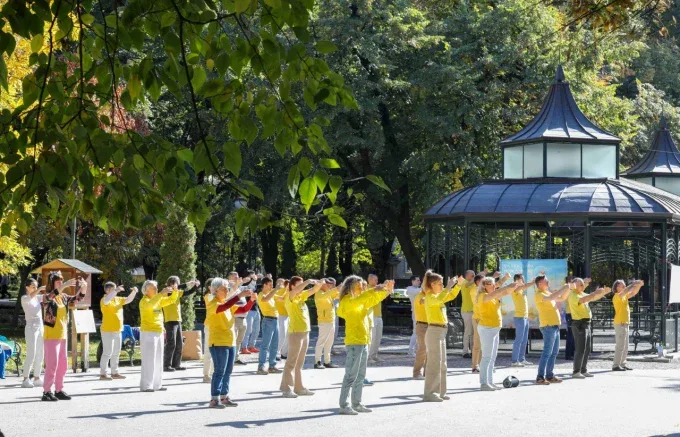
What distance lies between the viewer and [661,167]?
3459cm

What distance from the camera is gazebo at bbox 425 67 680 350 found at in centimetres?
2388

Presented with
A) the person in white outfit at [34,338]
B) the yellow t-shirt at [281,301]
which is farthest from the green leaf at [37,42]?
the yellow t-shirt at [281,301]

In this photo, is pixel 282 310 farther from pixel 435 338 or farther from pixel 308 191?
pixel 308 191

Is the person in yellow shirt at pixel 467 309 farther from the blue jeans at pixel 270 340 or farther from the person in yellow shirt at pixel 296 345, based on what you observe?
the person in yellow shirt at pixel 296 345

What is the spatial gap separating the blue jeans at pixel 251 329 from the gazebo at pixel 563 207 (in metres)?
4.39

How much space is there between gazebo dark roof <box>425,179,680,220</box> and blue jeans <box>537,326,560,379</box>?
20.1 feet

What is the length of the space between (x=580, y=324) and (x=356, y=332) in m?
6.62

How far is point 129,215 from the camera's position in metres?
6.78

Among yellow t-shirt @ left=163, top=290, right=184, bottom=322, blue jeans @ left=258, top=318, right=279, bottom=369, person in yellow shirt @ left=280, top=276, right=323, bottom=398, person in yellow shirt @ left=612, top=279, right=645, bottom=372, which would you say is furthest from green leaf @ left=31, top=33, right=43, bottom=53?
person in yellow shirt @ left=612, top=279, right=645, bottom=372

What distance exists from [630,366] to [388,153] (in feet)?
45.3

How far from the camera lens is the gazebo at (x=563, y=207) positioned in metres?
23.9

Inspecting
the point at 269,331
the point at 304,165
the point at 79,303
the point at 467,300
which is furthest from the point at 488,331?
the point at 304,165

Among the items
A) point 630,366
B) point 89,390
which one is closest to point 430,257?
point 630,366

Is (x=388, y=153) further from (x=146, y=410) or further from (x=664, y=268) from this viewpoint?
(x=146, y=410)
